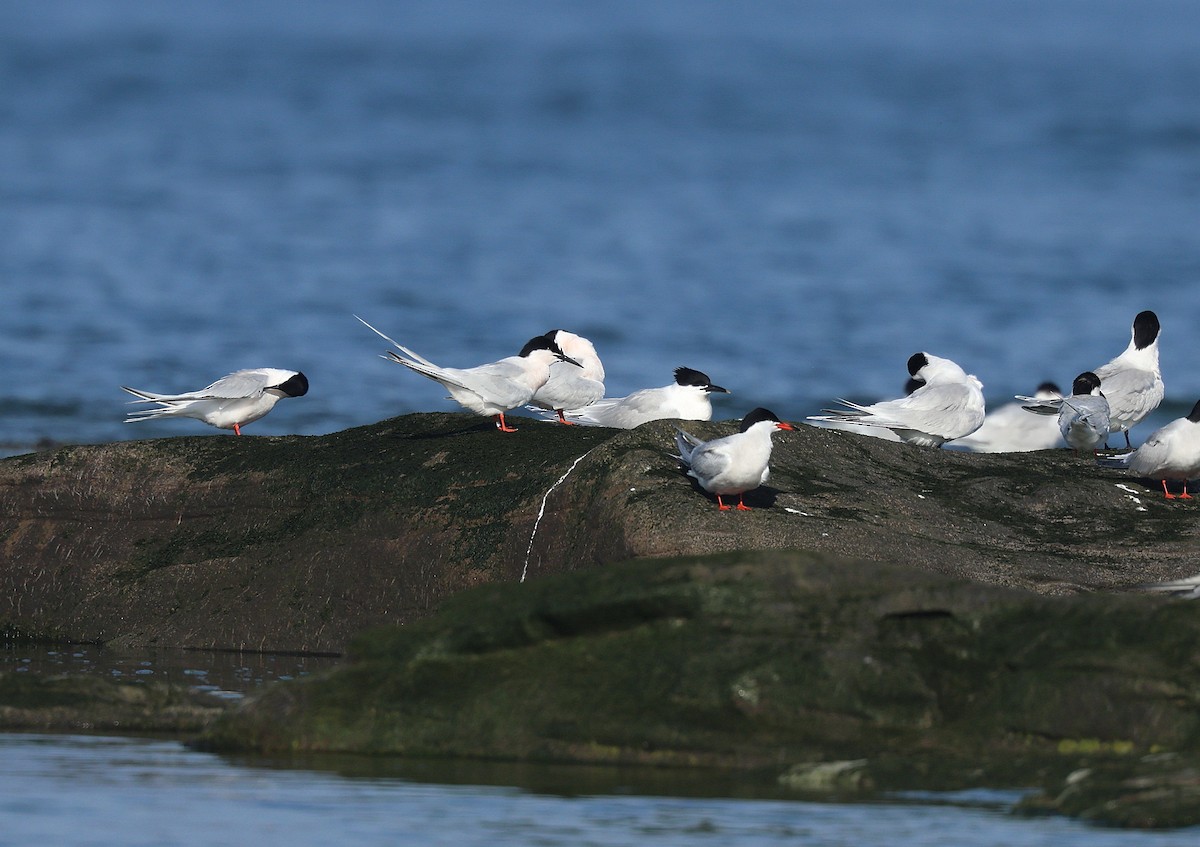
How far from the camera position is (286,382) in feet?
39.9

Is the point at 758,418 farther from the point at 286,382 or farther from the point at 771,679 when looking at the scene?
the point at 286,382

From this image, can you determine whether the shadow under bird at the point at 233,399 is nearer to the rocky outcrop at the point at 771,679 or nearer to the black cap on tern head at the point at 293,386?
the black cap on tern head at the point at 293,386

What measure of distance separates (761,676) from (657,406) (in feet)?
23.4

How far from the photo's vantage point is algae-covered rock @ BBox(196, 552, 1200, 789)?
5.82 metres

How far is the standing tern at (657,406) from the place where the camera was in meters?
12.9

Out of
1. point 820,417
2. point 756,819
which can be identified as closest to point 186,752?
point 756,819

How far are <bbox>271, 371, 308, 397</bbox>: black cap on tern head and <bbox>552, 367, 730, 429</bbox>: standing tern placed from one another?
78.2 inches

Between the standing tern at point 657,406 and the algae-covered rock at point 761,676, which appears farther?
the standing tern at point 657,406

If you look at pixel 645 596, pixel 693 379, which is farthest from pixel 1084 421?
pixel 645 596

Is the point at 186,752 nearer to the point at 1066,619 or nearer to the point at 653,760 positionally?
the point at 653,760

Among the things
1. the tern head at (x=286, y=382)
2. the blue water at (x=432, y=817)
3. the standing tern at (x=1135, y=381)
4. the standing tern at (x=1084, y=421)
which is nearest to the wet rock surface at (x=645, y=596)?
the blue water at (x=432, y=817)

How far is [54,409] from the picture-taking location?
23734 millimetres

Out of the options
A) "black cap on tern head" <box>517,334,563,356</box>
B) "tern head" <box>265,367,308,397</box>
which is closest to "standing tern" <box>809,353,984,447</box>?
"black cap on tern head" <box>517,334,563,356</box>

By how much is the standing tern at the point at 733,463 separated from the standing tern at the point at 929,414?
353cm
